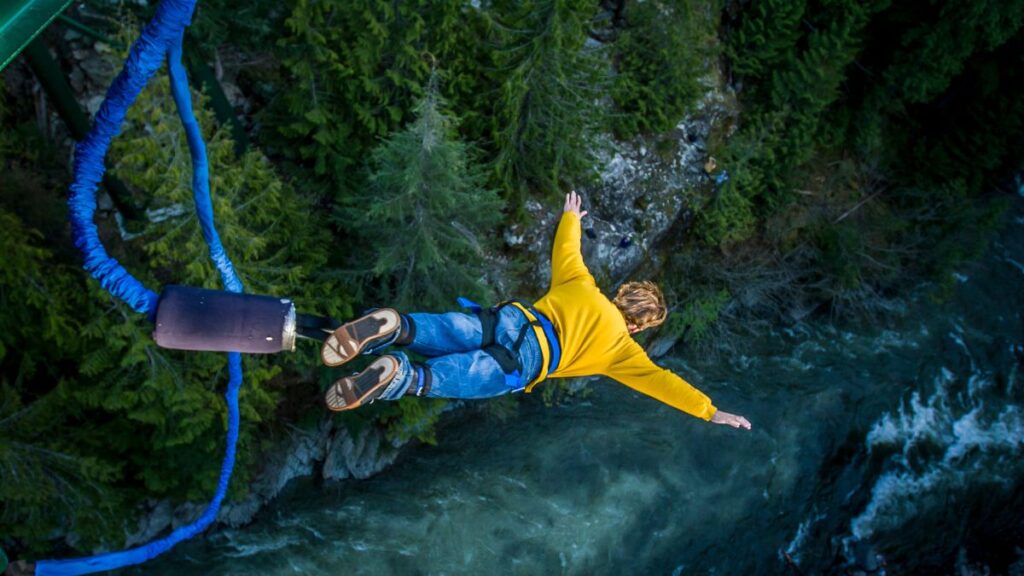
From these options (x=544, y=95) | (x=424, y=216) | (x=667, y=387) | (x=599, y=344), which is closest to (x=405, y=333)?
(x=599, y=344)

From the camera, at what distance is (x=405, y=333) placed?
436cm

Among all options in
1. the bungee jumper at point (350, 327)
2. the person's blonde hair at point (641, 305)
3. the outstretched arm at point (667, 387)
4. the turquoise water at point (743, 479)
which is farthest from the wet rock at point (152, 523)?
the person's blonde hair at point (641, 305)

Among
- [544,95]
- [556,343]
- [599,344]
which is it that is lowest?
[556,343]

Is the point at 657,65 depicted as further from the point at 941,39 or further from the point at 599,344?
the point at 599,344

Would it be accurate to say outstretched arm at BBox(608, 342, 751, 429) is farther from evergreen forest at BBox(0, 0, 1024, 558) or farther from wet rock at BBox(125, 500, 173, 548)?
wet rock at BBox(125, 500, 173, 548)

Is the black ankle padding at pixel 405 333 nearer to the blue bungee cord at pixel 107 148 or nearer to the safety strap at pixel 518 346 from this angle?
the safety strap at pixel 518 346

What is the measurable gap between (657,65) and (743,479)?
7485mm

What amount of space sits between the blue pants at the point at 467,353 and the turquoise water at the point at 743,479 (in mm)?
5748

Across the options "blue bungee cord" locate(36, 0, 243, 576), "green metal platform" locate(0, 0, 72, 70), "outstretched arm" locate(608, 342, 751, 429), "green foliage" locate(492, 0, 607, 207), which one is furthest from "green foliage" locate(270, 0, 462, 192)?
"green metal platform" locate(0, 0, 72, 70)

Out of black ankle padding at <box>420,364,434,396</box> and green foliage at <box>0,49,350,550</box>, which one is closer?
black ankle padding at <box>420,364,434,396</box>

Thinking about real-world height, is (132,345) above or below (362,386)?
below

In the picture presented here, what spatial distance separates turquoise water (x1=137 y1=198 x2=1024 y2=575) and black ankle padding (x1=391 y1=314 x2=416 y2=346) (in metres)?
6.01

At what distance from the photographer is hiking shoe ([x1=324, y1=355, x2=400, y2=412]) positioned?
12.8ft

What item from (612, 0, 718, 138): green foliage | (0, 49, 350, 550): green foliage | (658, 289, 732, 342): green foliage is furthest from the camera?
(658, 289, 732, 342): green foliage
